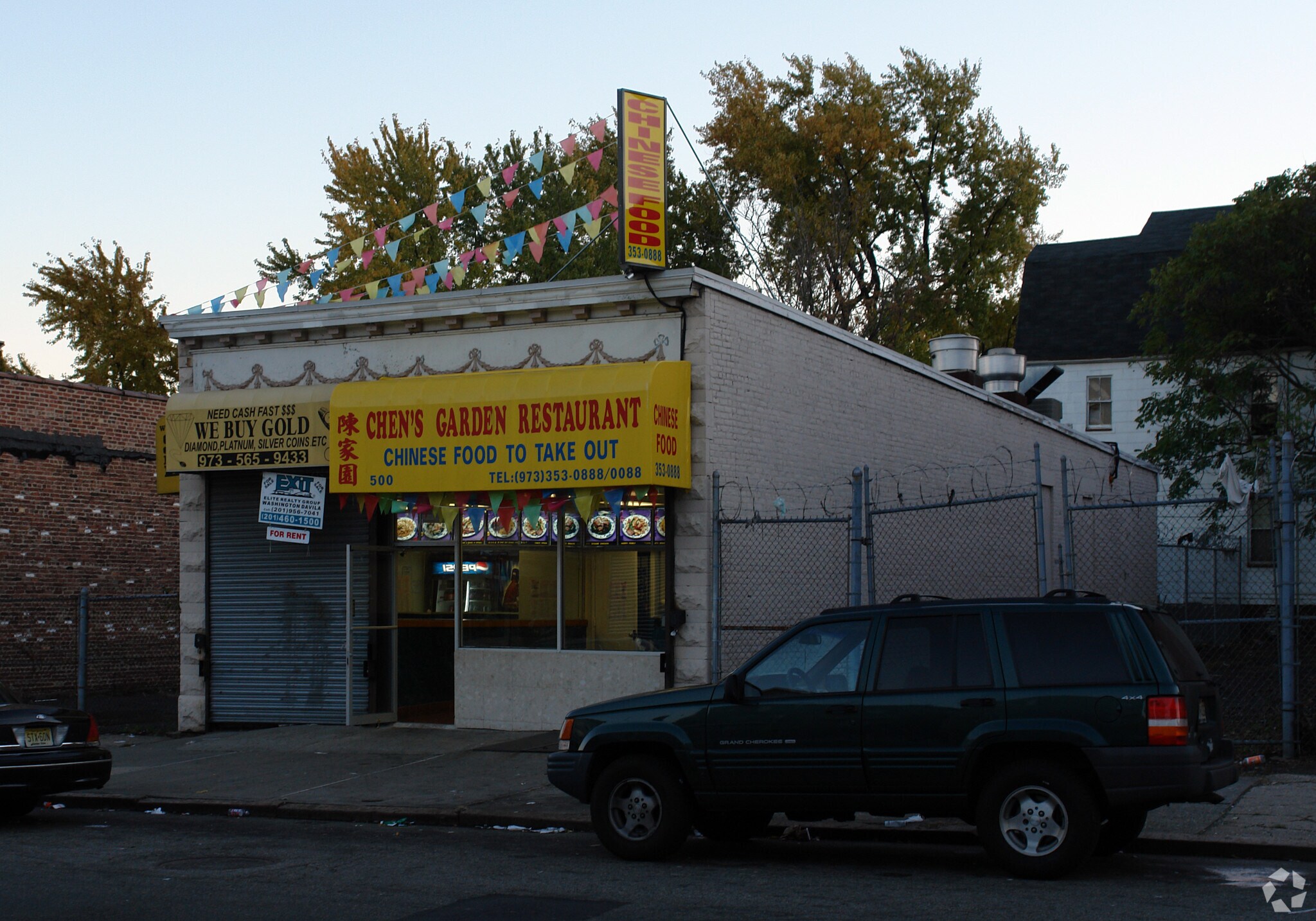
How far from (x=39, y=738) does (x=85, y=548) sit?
537 inches

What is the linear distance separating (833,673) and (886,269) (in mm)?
34357

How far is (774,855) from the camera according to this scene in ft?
30.3

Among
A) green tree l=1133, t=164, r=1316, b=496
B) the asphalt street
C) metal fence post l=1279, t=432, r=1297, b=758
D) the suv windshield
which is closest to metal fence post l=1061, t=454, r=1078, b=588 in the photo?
metal fence post l=1279, t=432, r=1297, b=758

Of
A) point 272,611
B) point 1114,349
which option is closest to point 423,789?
point 272,611

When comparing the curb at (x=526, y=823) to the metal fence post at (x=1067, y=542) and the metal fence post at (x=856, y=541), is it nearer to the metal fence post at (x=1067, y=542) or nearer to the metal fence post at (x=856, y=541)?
the metal fence post at (x=856, y=541)

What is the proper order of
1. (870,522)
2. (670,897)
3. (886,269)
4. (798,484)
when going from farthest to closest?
(886,269) < (798,484) < (870,522) < (670,897)

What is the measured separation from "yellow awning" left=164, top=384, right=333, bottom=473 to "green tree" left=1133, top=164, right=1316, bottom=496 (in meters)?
16.1

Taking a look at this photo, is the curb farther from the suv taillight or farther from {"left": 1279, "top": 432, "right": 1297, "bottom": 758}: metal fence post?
{"left": 1279, "top": 432, "right": 1297, "bottom": 758}: metal fence post

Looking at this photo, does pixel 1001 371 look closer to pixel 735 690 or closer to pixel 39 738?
pixel 735 690

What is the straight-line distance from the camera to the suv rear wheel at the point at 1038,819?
7.76 metres

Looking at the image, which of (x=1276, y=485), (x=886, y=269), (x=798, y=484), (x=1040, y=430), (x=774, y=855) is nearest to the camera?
(x=774, y=855)

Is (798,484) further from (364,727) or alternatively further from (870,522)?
(364,727)

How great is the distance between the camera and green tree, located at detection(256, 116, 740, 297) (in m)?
37.2

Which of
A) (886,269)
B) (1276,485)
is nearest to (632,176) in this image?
(1276,485)
